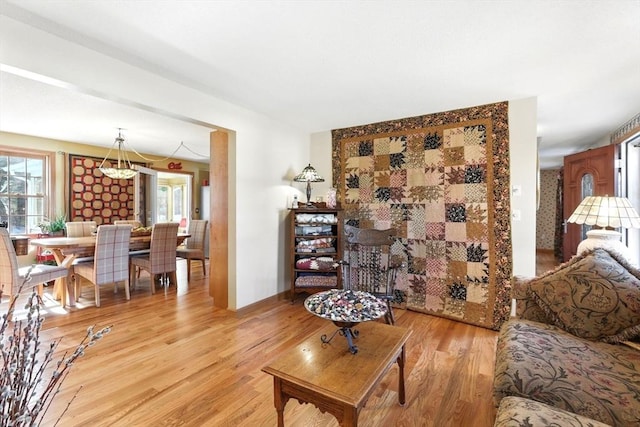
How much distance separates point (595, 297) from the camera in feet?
5.86

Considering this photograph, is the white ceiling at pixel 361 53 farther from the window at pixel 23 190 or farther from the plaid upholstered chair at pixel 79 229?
the plaid upholstered chair at pixel 79 229

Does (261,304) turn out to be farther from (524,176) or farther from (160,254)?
(524,176)

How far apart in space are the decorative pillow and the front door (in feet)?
9.11

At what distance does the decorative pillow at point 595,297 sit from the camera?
67.1 inches

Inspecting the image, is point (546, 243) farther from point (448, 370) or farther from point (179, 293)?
point (179, 293)

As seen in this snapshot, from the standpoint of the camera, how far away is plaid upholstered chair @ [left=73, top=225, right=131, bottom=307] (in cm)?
357

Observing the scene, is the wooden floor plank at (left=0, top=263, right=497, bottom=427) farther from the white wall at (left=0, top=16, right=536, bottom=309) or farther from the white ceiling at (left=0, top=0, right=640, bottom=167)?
the white ceiling at (left=0, top=0, right=640, bottom=167)

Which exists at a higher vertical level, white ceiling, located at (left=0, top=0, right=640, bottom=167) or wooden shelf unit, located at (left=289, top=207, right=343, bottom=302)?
white ceiling, located at (left=0, top=0, right=640, bottom=167)

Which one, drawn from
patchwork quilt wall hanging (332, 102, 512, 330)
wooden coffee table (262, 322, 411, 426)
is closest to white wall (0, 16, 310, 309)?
patchwork quilt wall hanging (332, 102, 512, 330)

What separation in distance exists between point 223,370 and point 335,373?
121cm

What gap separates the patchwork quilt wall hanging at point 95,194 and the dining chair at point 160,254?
1.75m

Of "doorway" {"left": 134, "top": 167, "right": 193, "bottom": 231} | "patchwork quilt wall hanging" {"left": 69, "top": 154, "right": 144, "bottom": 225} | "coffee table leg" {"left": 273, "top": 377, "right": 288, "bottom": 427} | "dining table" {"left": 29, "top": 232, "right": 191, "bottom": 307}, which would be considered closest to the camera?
"coffee table leg" {"left": 273, "top": 377, "right": 288, "bottom": 427}

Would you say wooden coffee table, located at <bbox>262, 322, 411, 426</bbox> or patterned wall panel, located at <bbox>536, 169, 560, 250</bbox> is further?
patterned wall panel, located at <bbox>536, 169, 560, 250</bbox>

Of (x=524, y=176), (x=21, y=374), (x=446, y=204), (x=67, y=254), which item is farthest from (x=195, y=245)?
(x=524, y=176)
